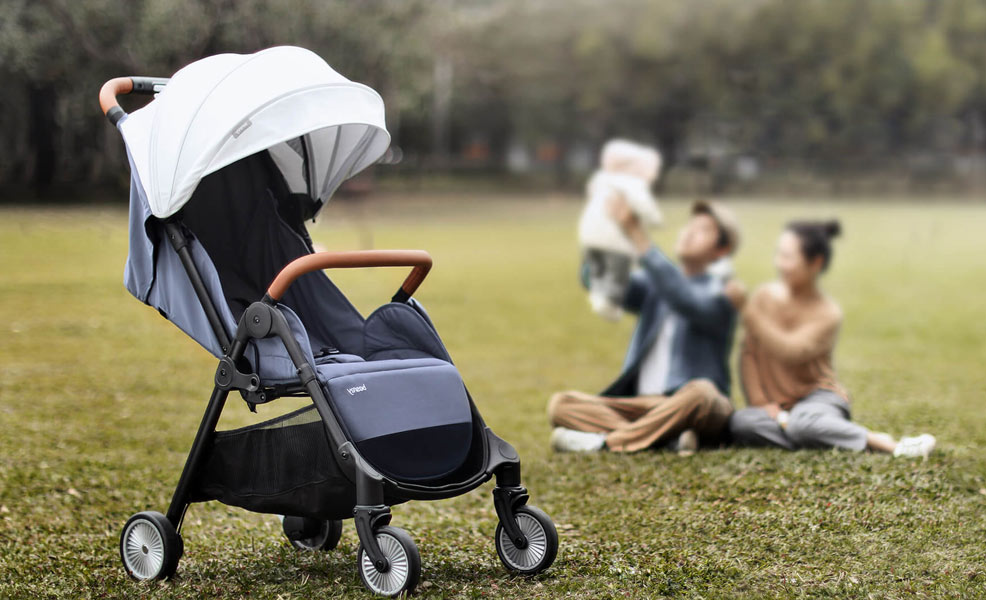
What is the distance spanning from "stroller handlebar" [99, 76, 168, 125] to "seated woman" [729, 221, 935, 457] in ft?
10.7

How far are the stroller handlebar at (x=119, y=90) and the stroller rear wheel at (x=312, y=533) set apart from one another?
5.53 feet

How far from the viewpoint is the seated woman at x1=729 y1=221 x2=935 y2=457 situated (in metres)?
5.69

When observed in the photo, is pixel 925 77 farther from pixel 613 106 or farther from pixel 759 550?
pixel 759 550

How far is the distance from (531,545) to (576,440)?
2327 mm

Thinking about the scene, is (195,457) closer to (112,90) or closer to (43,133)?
(112,90)

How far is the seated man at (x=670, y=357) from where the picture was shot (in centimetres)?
580

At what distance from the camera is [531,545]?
3.83 metres

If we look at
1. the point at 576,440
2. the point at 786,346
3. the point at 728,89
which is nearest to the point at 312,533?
the point at 576,440

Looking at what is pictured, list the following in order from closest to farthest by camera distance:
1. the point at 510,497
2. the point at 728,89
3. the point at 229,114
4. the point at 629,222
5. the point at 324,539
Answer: the point at 229,114, the point at 510,497, the point at 324,539, the point at 629,222, the point at 728,89

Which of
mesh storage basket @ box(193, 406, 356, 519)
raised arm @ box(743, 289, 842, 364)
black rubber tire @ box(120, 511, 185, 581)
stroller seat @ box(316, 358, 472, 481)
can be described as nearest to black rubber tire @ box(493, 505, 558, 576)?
stroller seat @ box(316, 358, 472, 481)

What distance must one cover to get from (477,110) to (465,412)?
4030 cm

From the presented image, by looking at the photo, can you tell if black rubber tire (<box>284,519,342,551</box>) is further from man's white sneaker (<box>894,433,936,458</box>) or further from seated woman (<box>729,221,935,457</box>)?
man's white sneaker (<box>894,433,936,458</box>)

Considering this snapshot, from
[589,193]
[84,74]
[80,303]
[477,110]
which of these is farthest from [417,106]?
[589,193]

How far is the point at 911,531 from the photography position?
4.42 m
